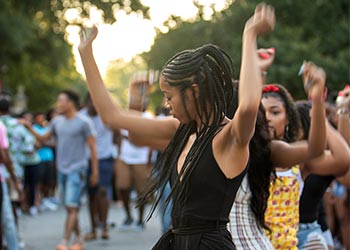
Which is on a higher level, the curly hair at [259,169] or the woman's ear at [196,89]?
the woman's ear at [196,89]

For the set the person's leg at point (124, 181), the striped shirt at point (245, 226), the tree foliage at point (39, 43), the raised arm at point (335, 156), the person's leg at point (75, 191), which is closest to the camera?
the striped shirt at point (245, 226)

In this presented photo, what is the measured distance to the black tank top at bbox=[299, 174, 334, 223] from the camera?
19.1 ft

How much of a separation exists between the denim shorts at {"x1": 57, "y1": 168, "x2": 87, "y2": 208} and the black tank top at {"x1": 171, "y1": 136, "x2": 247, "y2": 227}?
21.6 ft

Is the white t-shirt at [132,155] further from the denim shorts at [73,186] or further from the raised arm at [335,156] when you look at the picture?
the raised arm at [335,156]

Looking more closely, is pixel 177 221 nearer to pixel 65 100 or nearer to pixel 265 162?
pixel 265 162

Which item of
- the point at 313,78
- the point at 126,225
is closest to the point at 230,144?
the point at 313,78

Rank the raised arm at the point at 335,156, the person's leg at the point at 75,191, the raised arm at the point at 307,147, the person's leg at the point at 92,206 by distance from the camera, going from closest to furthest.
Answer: the raised arm at the point at 307,147 → the raised arm at the point at 335,156 → the person's leg at the point at 75,191 → the person's leg at the point at 92,206

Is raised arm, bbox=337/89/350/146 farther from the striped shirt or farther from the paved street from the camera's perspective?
the paved street

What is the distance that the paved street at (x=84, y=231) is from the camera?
11.0 meters

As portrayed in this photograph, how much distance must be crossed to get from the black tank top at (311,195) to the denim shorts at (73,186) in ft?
15.1

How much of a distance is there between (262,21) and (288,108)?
6.70 ft

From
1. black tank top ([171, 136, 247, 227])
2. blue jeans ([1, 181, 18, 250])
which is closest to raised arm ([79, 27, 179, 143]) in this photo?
black tank top ([171, 136, 247, 227])

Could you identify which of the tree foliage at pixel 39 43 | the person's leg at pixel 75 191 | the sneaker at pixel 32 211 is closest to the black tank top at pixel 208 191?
the person's leg at pixel 75 191

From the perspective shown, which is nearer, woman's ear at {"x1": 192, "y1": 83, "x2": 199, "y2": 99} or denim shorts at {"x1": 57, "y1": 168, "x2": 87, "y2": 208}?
woman's ear at {"x1": 192, "y1": 83, "x2": 199, "y2": 99}
